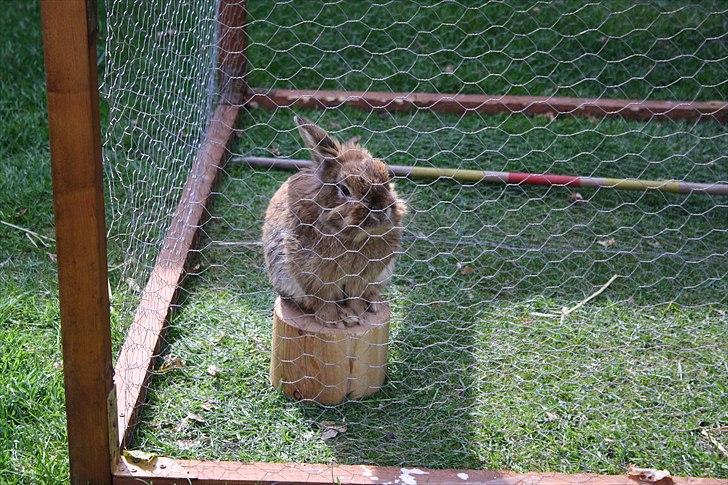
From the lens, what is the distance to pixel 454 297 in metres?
3.90

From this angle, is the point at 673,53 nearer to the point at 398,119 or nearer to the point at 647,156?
the point at 647,156

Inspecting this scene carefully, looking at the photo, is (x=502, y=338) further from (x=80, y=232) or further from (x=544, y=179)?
(x=80, y=232)

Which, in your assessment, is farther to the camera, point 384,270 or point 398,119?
point 398,119

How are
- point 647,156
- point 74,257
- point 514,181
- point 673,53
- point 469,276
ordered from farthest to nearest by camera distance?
1. point 673,53
2. point 647,156
3. point 514,181
4. point 469,276
5. point 74,257

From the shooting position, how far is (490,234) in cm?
430

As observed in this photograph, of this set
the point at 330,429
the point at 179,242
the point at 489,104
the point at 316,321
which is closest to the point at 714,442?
the point at 330,429

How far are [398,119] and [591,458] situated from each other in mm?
2576

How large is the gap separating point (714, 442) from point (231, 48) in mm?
2968

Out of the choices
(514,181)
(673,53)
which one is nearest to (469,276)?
(514,181)

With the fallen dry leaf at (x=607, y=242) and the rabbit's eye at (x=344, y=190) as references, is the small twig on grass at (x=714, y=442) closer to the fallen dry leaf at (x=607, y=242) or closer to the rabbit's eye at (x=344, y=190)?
the fallen dry leaf at (x=607, y=242)

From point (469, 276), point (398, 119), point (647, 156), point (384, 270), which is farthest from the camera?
point (398, 119)

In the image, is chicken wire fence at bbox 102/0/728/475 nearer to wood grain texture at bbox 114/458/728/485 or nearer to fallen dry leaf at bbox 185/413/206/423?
fallen dry leaf at bbox 185/413/206/423

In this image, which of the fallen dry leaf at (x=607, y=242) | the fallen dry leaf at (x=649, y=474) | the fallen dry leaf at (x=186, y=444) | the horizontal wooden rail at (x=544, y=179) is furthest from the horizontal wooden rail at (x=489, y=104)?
the fallen dry leaf at (x=649, y=474)

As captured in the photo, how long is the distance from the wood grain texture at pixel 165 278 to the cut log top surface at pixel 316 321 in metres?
0.48
